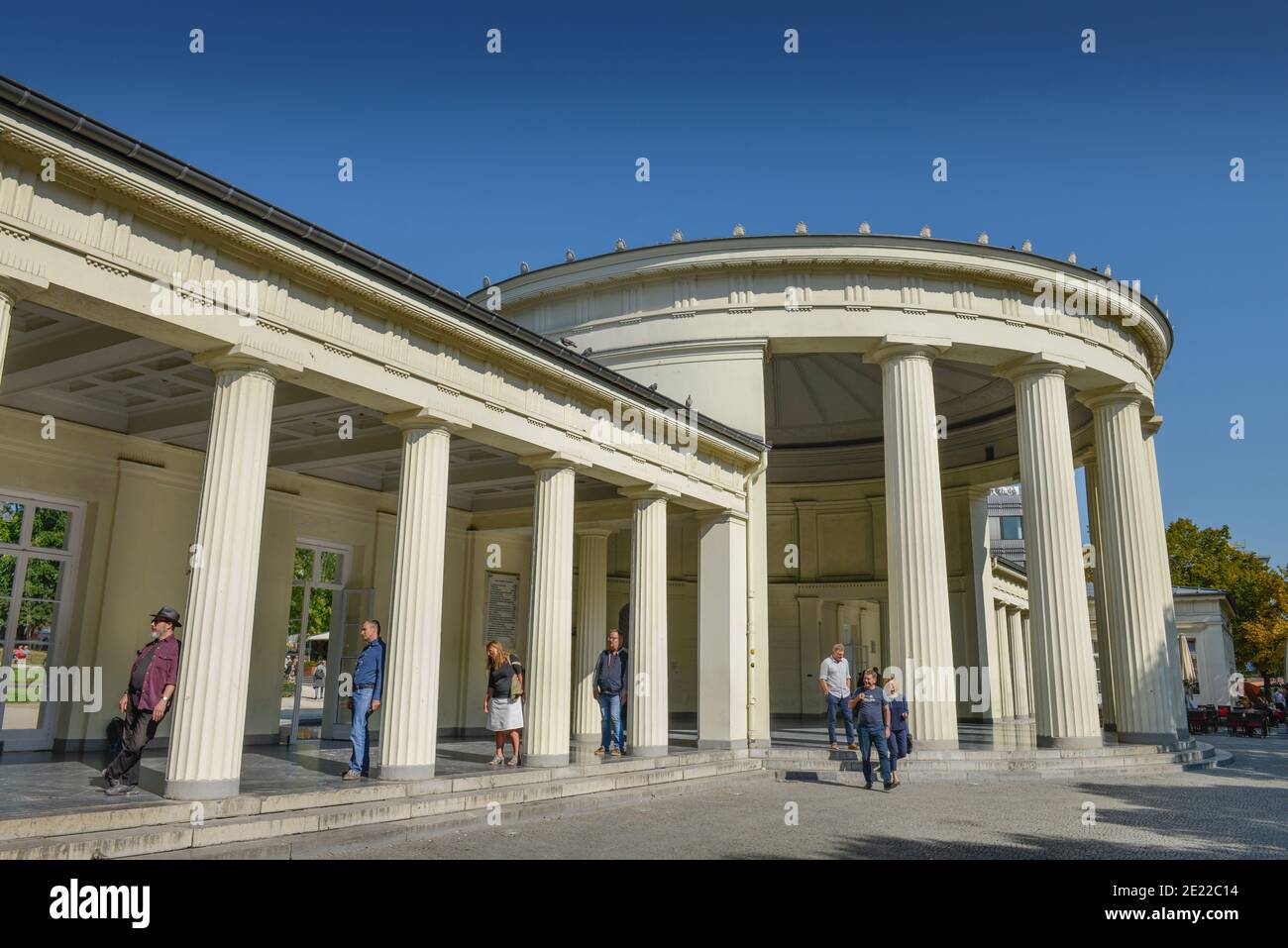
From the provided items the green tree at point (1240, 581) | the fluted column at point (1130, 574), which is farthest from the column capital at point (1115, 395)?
the green tree at point (1240, 581)

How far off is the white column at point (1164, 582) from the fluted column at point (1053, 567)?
10.3 ft

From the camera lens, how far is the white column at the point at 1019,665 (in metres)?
30.5

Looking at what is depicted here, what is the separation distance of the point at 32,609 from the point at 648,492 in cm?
843

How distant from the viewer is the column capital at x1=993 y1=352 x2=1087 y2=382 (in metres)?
17.6

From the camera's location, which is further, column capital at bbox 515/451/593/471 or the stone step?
column capital at bbox 515/451/593/471

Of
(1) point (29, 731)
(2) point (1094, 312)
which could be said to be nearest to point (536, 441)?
(1) point (29, 731)

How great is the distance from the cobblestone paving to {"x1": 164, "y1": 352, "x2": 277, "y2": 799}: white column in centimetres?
161

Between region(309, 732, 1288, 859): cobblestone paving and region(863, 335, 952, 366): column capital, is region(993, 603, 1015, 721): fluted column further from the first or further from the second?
region(309, 732, 1288, 859): cobblestone paving

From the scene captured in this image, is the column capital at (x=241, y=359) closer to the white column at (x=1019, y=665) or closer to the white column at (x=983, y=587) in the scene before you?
the white column at (x=983, y=587)

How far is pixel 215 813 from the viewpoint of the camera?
23.5 ft

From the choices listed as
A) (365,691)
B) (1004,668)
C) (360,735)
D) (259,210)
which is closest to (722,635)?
(365,691)

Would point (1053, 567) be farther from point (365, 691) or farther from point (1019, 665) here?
point (1019, 665)

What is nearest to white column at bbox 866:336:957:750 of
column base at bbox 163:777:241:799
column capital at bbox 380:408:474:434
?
column capital at bbox 380:408:474:434
